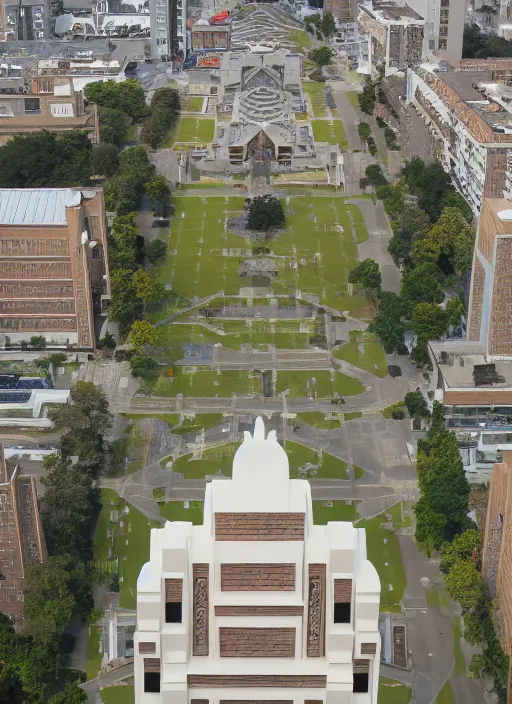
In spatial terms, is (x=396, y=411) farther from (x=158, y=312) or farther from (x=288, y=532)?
(x=288, y=532)

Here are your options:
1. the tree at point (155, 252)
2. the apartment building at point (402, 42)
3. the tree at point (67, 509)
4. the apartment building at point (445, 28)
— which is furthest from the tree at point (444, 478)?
the apartment building at point (402, 42)

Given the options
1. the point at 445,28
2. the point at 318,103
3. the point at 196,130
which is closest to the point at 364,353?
the point at 196,130

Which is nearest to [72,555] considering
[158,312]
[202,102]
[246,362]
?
[246,362]

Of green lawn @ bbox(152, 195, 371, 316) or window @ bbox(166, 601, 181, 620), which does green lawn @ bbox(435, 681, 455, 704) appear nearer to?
window @ bbox(166, 601, 181, 620)

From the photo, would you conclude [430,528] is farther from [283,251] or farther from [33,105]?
[33,105]

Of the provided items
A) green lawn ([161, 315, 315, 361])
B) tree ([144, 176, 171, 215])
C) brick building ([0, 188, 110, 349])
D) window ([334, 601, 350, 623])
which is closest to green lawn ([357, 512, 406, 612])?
window ([334, 601, 350, 623])

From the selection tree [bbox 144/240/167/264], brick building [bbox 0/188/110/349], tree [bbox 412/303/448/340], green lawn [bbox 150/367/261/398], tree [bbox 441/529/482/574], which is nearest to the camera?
tree [bbox 441/529/482/574]
